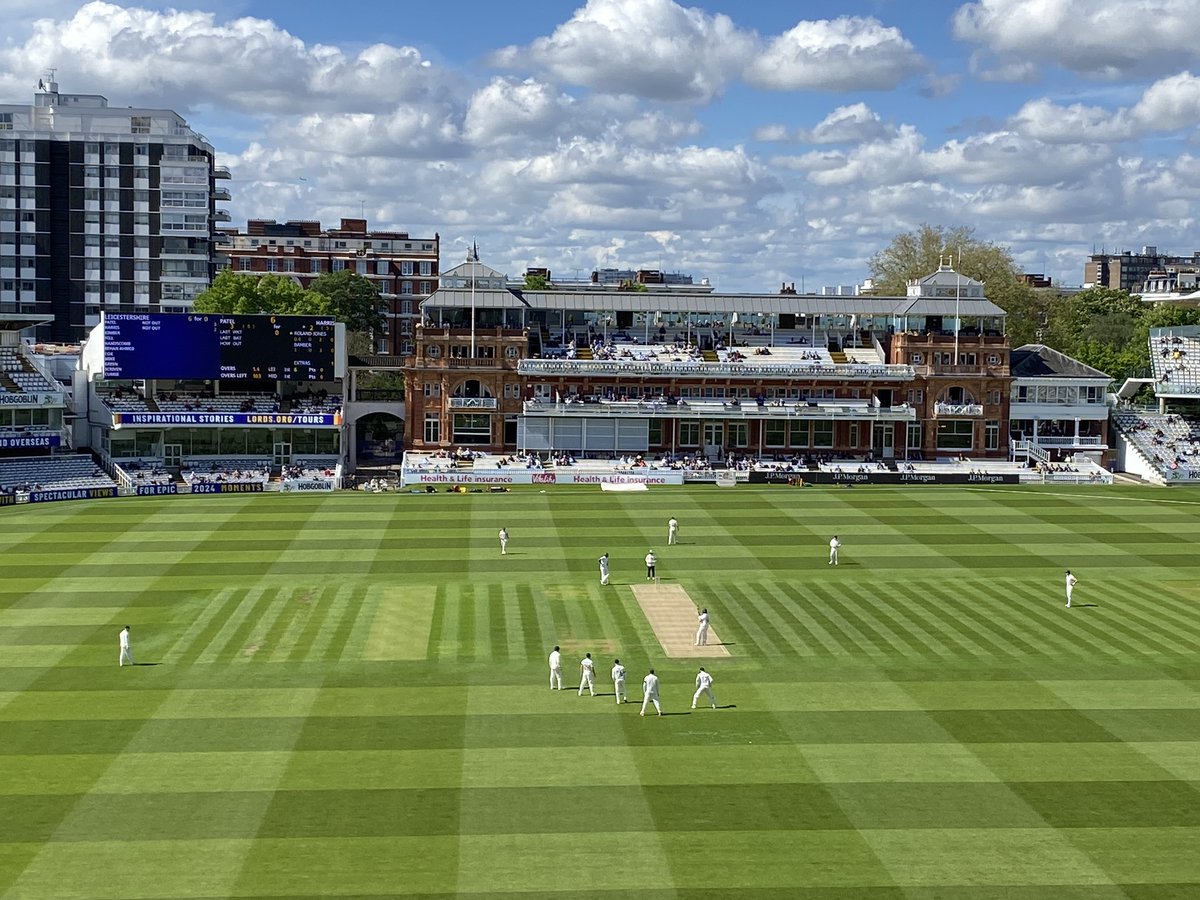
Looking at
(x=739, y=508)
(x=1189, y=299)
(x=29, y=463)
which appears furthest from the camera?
(x=1189, y=299)

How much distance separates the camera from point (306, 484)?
6862cm

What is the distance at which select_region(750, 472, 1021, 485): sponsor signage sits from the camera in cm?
7156

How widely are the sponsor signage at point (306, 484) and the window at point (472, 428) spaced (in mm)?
11441

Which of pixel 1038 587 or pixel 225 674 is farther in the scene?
pixel 1038 587

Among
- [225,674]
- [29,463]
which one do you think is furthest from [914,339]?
[225,674]

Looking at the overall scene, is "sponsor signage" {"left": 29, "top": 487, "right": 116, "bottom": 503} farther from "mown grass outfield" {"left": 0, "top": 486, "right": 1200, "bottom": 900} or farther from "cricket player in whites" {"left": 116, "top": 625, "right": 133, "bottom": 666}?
"cricket player in whites" {"left": 116, "top": 625, "right": 133, "bottom": 666}

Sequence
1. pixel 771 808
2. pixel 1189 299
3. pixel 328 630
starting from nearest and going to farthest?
pixel 771 808 → pixel 328 630 → pixel 1189 299

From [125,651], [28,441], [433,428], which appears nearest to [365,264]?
[433,428]

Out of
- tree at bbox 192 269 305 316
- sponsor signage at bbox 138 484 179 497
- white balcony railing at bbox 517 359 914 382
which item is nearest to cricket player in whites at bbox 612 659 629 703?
sponsor signage at bbox 138 484 179 497

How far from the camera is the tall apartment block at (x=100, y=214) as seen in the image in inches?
4274

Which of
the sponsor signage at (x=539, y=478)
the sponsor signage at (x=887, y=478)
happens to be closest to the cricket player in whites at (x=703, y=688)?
the sponsor signage at (x=539, y=478)

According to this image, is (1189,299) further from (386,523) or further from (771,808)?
(771,808)

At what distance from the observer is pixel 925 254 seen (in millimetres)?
108438

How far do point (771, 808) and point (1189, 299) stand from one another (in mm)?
130162
